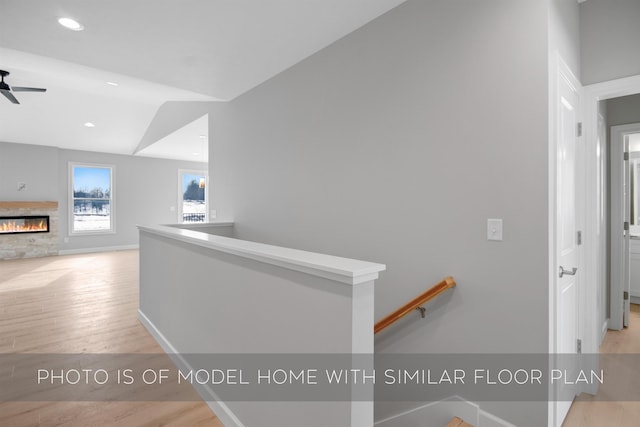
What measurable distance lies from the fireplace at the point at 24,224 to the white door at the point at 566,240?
10.0 m

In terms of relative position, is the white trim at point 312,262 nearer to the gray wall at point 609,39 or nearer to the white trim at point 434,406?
A: the white trim at point 434,406

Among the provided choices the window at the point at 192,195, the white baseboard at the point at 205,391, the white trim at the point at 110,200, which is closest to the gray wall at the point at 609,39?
the white baseboard at the point at 205,391

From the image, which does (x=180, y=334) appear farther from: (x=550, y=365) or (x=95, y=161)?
(x=95, y=161)

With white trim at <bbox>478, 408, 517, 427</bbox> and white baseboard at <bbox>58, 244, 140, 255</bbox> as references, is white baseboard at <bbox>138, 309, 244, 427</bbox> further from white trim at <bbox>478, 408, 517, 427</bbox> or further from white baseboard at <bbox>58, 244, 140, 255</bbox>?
white baseboard at <bbox>58, 244, 140, 255</bbox>

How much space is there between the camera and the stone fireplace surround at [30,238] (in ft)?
24.8

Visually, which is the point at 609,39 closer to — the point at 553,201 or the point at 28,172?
the point at 553,201

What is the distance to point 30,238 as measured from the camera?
788 centimetres

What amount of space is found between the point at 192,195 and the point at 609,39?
10.4 meters

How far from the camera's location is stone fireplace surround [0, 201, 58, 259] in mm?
7566

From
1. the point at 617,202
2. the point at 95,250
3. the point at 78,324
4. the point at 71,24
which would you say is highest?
→ the point at 71,24

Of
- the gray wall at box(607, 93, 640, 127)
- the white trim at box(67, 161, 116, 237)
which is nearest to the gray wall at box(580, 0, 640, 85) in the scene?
the gray wall at box(607, 93, 640, 127)

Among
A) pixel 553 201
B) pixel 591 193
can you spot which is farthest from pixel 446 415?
pixel 591 193

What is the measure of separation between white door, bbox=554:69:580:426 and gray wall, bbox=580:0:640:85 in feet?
0.80

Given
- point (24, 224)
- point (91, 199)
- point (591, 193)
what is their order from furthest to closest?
1. point (91, 199)
2. point (24, 224)
3. point (591, 193)
